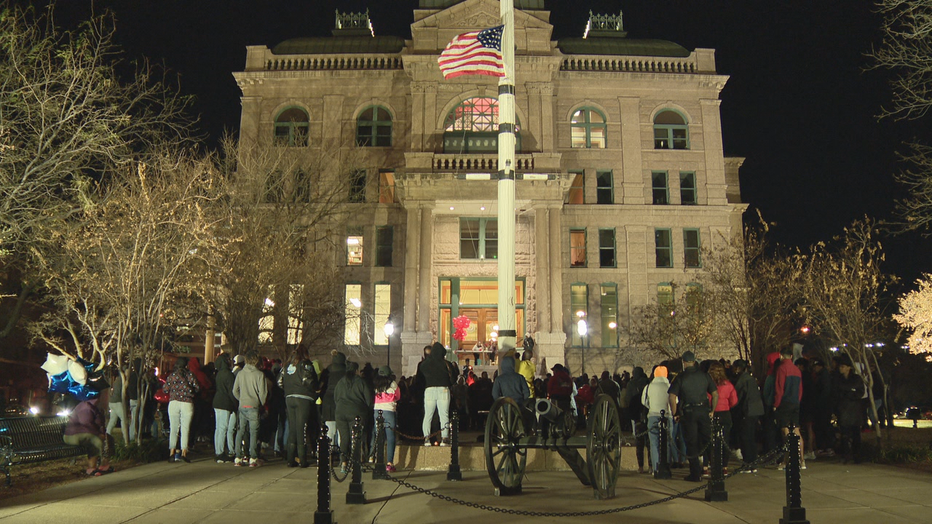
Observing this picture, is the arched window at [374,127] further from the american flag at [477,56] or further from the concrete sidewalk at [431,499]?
the concrete sidewalk at [431,499]

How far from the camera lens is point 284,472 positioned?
13133 millimetres

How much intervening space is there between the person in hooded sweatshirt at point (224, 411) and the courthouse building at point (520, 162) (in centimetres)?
2038

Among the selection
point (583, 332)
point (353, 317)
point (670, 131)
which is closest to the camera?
point (583, 332)

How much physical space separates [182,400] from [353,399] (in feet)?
12.5

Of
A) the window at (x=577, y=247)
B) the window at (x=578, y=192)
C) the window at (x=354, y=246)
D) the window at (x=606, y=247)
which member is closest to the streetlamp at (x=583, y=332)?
the window at (x=577, y=247)

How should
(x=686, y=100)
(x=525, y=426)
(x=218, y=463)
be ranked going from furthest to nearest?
(x=686, y=100), (x=218, y=463), (x=525, y=426)

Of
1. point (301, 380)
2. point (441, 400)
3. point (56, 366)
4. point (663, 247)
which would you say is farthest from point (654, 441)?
point (663, 247)

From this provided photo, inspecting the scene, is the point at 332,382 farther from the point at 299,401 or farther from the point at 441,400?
the point at 441,400

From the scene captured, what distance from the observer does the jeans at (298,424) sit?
13547 millimetres

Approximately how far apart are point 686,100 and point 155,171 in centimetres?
2949

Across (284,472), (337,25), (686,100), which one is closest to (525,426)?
(284,472)

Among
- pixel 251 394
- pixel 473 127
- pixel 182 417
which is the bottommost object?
pixel 182 417

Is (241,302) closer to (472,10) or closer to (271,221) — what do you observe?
(271,221)

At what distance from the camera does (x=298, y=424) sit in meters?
13.7
